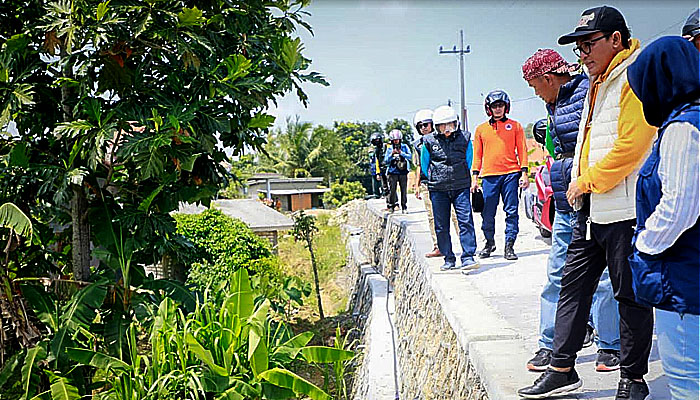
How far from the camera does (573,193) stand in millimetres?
3094

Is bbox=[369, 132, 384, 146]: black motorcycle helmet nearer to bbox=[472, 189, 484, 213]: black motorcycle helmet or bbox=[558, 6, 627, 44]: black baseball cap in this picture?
bbox=[472, 189, 484, 213]: black motorcycle helmet

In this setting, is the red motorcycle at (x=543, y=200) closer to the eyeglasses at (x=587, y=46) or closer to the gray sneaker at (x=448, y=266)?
the gray sneaker at (x=448, y=266)

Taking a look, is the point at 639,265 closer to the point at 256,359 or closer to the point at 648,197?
the point at 648,197

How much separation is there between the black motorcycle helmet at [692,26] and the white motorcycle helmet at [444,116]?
3404 millimetres

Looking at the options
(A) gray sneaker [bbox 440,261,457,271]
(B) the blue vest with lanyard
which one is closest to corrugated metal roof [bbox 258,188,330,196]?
(A) gray sneaker [bbox 440,261,457,271]

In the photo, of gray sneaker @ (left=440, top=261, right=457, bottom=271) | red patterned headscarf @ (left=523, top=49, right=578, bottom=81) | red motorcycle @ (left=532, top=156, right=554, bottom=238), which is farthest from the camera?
red motorcycle @ (left=532, top=156, right=554, bottom=238)

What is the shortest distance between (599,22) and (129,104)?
3471 millimetres

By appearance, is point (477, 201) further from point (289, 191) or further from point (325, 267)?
point (289, 191)

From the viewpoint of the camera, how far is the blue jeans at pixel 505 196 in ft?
22.7

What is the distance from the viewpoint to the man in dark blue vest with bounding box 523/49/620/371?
11.2 ft

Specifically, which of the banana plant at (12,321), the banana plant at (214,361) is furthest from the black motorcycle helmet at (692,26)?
the banana plant at (12,321)

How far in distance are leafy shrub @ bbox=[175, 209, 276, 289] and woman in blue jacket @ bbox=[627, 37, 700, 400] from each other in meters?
9.76

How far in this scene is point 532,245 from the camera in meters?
8.07

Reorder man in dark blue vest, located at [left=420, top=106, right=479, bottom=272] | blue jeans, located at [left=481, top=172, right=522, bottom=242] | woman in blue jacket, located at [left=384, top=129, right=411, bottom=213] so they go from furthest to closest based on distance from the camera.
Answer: woman in blue jacket, located at [left=384, top=129, right=411, bottom=213]
blue jeans, located at [left=481, top=172, right=522, bottom=242]
man in dark blue vest, located at [left=420, top=106, right=479, bottom=272]
